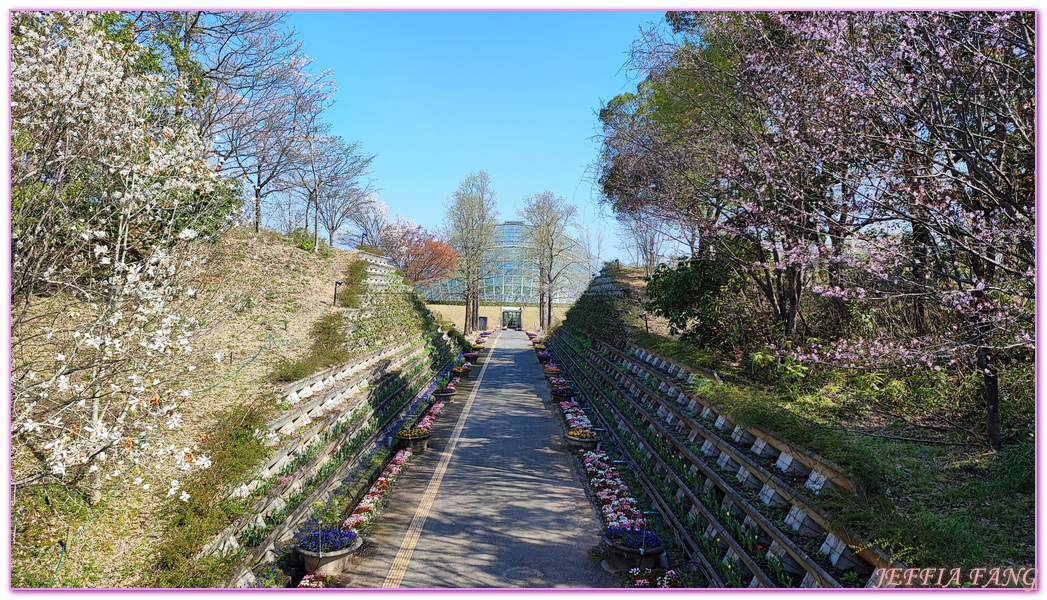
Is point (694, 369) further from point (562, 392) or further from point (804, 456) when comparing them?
point (562, 392)

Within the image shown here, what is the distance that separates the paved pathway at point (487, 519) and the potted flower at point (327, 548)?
20 centimetres

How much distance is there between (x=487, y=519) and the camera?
309 inches

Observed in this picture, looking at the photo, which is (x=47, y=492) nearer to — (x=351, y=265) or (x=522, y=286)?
(x=351, y=265)

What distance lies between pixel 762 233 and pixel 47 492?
9369mm

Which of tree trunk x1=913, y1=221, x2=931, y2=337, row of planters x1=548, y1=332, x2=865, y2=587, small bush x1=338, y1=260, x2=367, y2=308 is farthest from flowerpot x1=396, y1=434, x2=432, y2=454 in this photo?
tree trunk x1=913, y1=221, x2=931, y2=337

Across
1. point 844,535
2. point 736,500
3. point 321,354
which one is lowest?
point 736,500

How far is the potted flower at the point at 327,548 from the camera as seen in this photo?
245 inches

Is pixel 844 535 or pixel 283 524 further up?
pixel 844 535

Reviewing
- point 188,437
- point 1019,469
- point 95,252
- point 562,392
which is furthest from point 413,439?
point 1019,469

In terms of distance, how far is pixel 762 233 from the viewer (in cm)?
930

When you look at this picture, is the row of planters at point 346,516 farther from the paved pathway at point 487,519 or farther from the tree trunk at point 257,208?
the tree trunk at point 257,208

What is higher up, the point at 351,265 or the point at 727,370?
the point at 351,265

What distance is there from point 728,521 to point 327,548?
4231 mm

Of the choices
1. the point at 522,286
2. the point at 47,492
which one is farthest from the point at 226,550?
the point at 522,286
